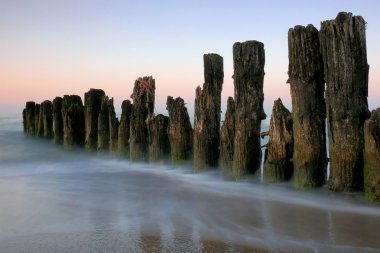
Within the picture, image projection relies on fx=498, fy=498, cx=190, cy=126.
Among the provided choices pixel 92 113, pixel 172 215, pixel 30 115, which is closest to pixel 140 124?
pixel 92 113

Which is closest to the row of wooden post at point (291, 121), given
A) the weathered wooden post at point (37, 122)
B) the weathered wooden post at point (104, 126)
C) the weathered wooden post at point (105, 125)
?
the weathered wooden post at point (105, 125)

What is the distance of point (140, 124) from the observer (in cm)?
958

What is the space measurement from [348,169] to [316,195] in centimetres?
57

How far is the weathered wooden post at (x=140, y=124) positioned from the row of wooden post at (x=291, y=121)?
0.02 m

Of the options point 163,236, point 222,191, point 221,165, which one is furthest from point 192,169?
point 163,236

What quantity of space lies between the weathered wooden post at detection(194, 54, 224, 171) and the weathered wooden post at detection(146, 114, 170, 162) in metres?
1.10

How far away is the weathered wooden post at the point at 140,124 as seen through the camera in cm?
960

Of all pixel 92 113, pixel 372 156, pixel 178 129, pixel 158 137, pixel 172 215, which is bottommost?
pixel 172 215

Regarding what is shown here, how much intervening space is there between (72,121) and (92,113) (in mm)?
976

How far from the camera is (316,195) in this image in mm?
6332

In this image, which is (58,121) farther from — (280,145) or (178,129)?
(280,145)

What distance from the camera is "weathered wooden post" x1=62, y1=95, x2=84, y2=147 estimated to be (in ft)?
40.4

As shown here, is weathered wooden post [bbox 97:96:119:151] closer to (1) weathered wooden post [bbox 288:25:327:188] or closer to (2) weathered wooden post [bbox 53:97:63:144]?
(2) weathered wooden post [bbox 53:97:63:144]

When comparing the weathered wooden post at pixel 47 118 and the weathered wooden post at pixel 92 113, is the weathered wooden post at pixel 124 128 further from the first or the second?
the weathered wooden post at pixel 47 118
